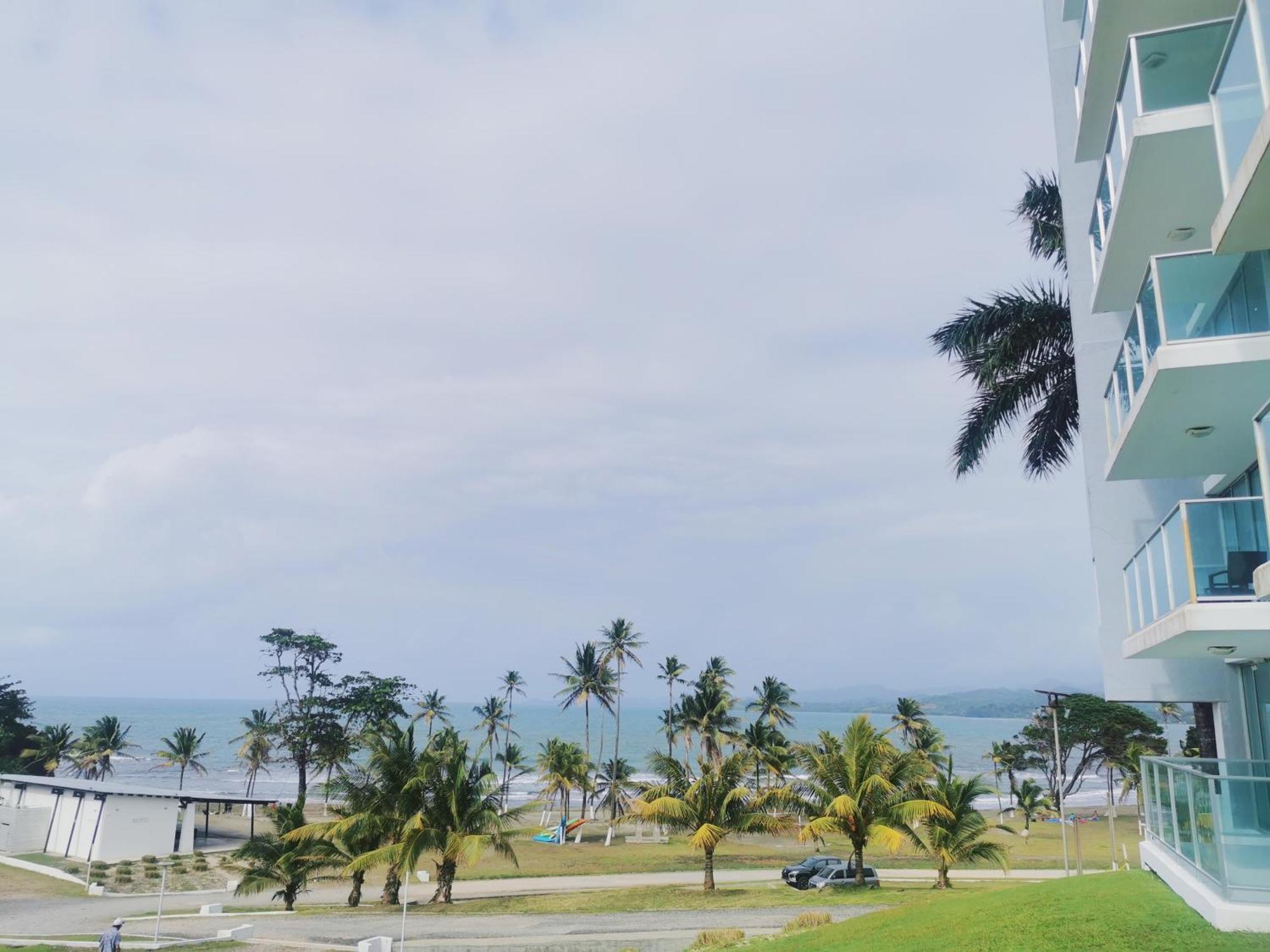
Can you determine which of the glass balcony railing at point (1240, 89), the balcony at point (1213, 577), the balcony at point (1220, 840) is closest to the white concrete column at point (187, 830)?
the balcony at point (1220, 840)

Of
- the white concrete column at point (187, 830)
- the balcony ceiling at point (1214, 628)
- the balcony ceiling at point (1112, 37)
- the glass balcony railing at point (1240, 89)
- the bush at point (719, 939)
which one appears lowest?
the white concrete column at point (187, 830)

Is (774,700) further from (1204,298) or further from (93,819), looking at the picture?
(1204,298)

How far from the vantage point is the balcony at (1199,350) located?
11867 mm

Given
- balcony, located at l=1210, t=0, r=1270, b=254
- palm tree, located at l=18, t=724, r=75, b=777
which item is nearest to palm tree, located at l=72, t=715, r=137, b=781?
palm tree, located at l=18, t=724, r=75, b=777

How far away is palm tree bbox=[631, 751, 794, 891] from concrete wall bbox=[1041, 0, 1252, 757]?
44.8 feet

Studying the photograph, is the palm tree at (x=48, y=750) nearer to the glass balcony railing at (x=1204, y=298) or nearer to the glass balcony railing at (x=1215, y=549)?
Result: the glass balcony railing at (x=1215, y=549)

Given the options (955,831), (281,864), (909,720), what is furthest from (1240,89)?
(909,720)

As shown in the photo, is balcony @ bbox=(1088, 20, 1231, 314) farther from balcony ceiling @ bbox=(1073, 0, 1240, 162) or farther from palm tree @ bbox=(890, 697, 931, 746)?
palm tree @ bbox=(890, 697, 931, 746)

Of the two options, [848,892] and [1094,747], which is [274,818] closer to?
[848,892]

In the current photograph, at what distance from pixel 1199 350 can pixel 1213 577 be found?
2.92m

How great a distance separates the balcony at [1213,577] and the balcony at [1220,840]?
5.18 ft

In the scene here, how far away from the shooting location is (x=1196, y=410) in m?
13.6

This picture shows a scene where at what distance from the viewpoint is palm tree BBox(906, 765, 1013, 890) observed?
2873 cm

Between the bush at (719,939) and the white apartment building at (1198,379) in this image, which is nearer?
the white apartment building at (1198,379)
